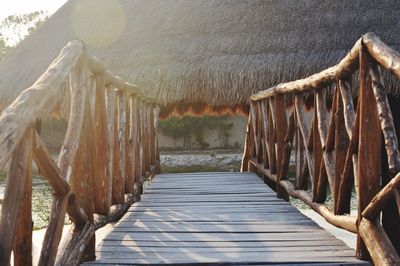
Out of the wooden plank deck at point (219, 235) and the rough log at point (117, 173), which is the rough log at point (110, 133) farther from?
the wooden plank deck at point (219, 235)

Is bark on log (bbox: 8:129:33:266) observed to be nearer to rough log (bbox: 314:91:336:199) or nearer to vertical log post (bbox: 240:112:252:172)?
rough log (bbox: 314:91:336:199)

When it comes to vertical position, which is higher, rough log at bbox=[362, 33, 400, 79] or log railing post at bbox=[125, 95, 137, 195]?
rough log at bbox=[362, 33, 400, 79]

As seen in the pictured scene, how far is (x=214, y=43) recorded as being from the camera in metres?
7.20

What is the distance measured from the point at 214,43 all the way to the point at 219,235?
5170mm

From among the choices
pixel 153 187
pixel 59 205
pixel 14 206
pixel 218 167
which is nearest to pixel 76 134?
pixel 59 205

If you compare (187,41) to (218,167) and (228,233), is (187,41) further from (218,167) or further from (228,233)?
(228,233)

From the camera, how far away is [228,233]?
93.6 inches

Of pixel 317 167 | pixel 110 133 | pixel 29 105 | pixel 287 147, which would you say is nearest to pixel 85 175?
pixel 110 133

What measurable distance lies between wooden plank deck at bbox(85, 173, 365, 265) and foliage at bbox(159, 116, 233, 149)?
976 centimetres

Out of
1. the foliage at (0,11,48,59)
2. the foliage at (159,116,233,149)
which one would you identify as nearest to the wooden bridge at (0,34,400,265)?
the foliage at (159,116,233,149)

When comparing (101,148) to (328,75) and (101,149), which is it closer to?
(101,149)

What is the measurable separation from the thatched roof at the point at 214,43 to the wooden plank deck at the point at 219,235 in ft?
10.3

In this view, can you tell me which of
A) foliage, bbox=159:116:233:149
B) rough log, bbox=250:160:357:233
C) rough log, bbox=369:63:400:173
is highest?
rough log, bbox=369:63:400:173

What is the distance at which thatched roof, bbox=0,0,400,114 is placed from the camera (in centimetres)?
660
